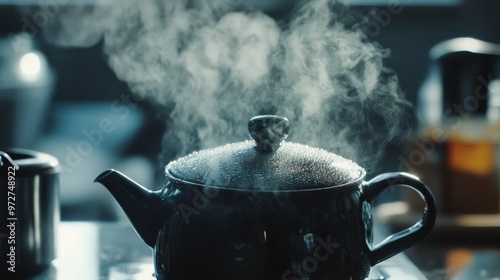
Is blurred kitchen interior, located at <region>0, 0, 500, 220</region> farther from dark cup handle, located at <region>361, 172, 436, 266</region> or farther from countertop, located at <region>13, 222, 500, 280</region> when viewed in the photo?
dark cup handle, located at <region>361, 172, 436, 266</region>

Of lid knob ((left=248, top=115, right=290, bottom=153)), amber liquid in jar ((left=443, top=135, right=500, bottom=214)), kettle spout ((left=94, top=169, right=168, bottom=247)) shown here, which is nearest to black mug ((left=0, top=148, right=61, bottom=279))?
kettle spout ((left=94, top=169, right=168, bottom=247))

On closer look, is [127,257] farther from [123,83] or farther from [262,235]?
[123,83]

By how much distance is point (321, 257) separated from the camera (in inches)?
26.6

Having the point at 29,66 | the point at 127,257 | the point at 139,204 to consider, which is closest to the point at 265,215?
the point at 139,204

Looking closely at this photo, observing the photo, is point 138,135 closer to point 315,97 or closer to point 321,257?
point 315,97

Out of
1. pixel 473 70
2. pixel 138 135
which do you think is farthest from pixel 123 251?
pixel 138 135

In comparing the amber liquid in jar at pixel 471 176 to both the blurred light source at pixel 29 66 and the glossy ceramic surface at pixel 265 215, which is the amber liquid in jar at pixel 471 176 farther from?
the blurred light source at pixel 29 66

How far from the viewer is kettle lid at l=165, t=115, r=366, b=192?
0.67m

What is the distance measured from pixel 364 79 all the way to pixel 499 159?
1.06 feet

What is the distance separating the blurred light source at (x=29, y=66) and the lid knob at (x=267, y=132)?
1.86 m

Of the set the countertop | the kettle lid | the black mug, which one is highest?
the kettle lid

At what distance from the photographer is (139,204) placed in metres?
0.74

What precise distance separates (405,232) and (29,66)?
78.8 inches

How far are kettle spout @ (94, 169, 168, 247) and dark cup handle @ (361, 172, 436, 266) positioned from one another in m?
0.22
